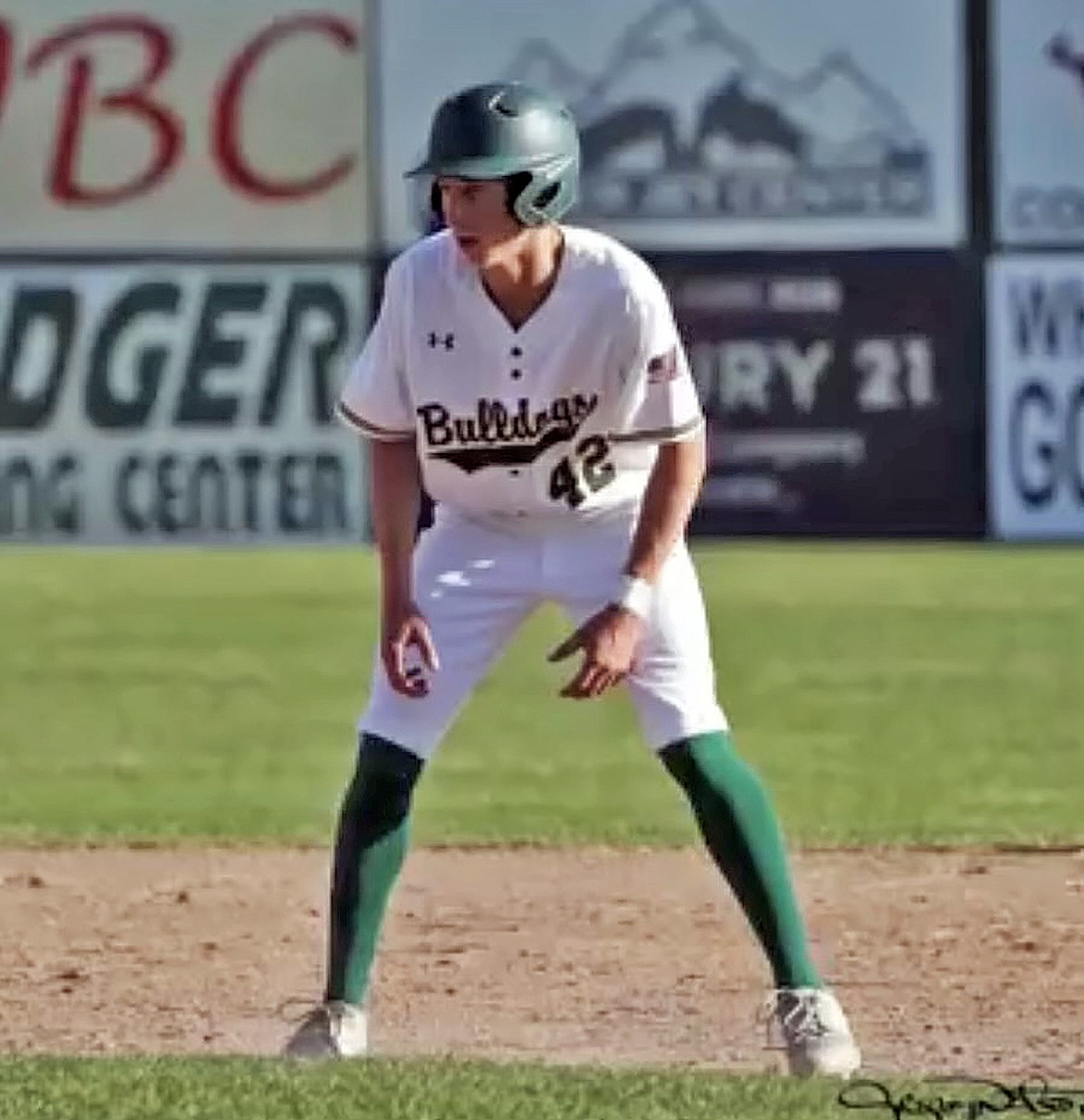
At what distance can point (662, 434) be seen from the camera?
6.17m

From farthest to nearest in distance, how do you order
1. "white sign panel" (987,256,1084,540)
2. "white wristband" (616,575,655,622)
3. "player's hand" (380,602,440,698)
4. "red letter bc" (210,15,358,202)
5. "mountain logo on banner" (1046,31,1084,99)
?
"red letter bc" (210,15,358,202) → "mountain logo on banner" (1046,31,1084,99) → "white sign panel" (987,256,1084,540) → "player's hand" (380,602,440,698) → "white wristband" (616,575,655,622)

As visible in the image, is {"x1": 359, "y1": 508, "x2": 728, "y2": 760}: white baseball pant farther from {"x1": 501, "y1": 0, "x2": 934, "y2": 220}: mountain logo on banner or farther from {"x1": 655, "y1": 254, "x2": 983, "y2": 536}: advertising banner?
{"x1": 501, "y1": 0, "x2": 934, "y2": 220}: mountain logo on banner

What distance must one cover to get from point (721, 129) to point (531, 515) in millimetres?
15205

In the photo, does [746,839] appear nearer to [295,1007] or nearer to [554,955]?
[295,1007]

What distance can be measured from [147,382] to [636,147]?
9.98 feet

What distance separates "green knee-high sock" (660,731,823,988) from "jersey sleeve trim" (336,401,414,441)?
2.24 feet

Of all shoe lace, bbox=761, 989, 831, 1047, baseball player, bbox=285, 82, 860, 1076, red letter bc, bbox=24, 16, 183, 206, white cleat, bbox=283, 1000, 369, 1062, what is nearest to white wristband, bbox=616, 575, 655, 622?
baseball player, bbox=285, 82, 860, 1076

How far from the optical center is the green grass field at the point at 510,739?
5703 mm

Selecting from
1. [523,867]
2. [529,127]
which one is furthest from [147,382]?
[529,127]

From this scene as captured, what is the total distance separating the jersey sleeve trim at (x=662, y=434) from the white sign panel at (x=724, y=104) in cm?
1472

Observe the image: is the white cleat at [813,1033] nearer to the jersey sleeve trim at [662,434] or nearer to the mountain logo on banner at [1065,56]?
the jersey sleeve trim at [662,434]

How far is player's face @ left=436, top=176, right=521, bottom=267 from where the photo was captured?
19.7 feet

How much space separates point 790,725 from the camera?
1241 cm

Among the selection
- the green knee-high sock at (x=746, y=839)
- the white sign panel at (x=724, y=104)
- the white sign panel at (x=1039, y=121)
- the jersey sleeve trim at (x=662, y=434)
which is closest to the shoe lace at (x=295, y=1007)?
the green knee-high sock at (x=746, y=839)
